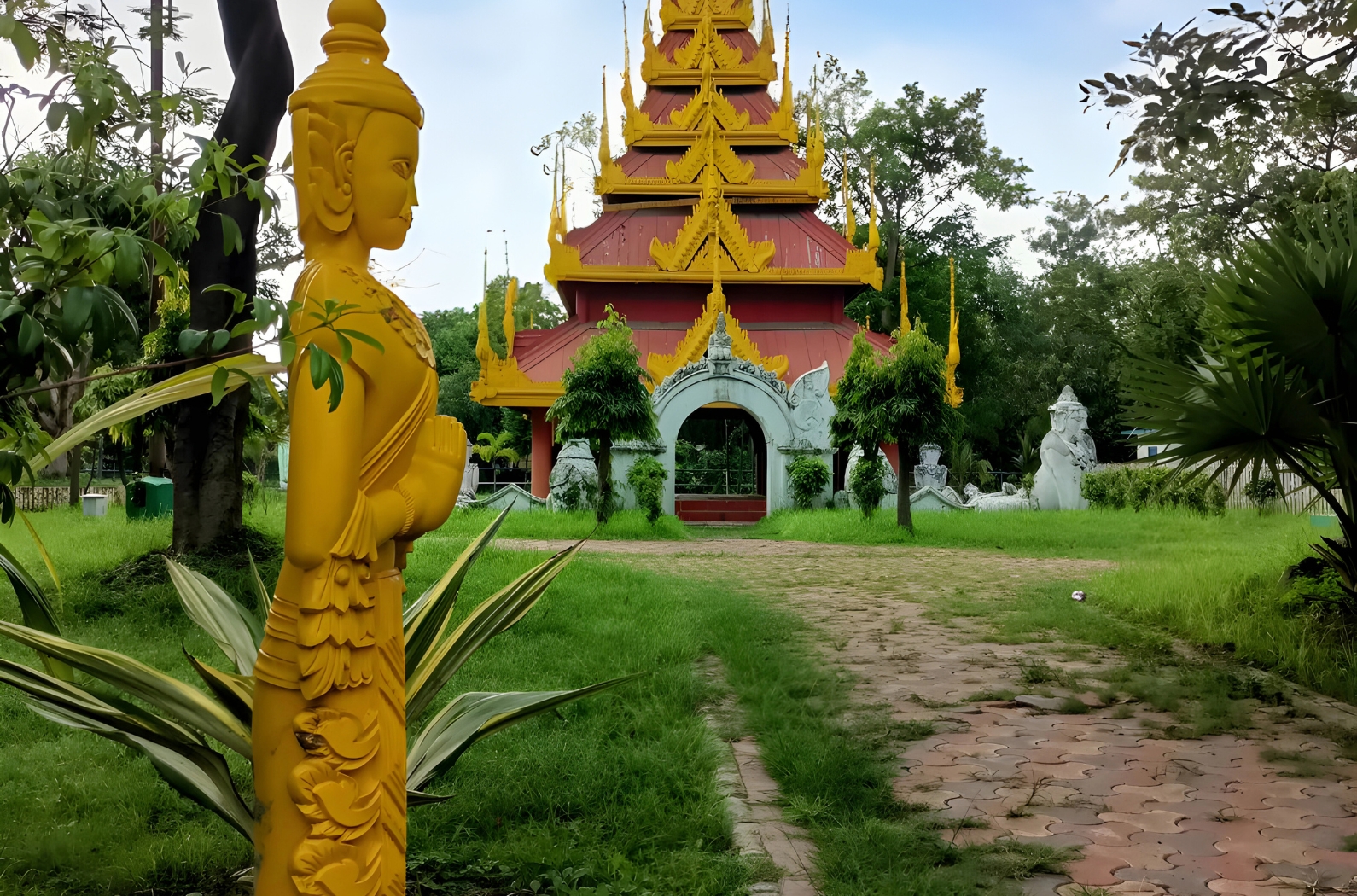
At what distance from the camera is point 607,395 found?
13.1 metres

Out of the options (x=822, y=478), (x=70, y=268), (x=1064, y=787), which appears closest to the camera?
(x=70, y=268)

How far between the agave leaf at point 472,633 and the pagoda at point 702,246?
45.6ft

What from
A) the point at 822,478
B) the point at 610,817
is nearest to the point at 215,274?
the point at 610,817

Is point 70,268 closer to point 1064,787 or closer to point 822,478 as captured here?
point 1064,787

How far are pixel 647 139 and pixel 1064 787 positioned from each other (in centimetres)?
1752

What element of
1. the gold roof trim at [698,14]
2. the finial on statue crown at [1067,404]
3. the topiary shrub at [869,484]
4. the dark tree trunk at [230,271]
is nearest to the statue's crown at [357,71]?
the dark tree trunk at [230,271]

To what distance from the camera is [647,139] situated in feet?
64.0

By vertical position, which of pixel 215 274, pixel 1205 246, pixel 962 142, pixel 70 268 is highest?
pixel 962 142

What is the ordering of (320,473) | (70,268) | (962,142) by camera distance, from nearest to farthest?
(70,268), (320,473), (962,142)

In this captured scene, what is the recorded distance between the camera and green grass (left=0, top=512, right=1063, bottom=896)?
8.98ft

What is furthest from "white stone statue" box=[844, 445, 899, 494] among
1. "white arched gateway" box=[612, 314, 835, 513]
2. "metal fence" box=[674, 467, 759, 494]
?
"metal fence" box=[674, 467, 759, 494]

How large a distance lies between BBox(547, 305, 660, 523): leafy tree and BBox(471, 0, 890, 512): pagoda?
343 centimetres

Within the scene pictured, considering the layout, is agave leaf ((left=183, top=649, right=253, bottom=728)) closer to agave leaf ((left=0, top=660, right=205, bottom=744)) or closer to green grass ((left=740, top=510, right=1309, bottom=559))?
agave leaf ((left=0, top=660, right=205, bottom=744))

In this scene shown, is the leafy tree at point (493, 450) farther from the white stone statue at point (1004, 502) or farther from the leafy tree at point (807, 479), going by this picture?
the white stone statue at point (1004, 502)
